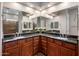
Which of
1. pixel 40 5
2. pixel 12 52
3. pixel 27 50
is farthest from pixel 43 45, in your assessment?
pixel 40 5

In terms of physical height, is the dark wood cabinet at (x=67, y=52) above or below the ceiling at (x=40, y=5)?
below

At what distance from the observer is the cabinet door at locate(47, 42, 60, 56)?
60.1 inches

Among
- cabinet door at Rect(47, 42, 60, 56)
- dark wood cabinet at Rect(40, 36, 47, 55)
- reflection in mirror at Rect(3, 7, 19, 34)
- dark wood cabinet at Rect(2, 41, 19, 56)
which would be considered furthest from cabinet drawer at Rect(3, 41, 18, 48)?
cabinet door at Rect(47, 42, 60, 56)

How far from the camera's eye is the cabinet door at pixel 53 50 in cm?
153

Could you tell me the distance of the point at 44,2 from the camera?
60.4 inches

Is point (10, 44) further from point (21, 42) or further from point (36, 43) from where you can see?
point (36, 43)

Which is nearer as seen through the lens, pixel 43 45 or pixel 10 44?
pixel 10 44

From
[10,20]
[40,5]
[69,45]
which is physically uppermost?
[40,5]

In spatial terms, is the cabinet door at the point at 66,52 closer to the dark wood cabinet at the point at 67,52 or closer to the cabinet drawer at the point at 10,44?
the dark wood cabinet at the point at 67,52

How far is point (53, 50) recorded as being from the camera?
154cm

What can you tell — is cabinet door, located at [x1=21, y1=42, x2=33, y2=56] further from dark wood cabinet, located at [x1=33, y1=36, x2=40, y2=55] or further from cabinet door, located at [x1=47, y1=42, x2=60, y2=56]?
cabinet door, located at [x1=47, y1=42, x2=60, y2=56]

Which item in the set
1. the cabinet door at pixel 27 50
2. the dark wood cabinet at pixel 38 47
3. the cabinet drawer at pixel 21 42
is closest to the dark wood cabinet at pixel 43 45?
the dark wood cabinet at pixel 38 47

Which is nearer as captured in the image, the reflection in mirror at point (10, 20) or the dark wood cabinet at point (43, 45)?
the reflection in mirror at point (10, 20)

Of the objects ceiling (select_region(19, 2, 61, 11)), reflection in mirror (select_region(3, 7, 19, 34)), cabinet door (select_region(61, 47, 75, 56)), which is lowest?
cabinet door (select_region(61, 47, 75, 56))
